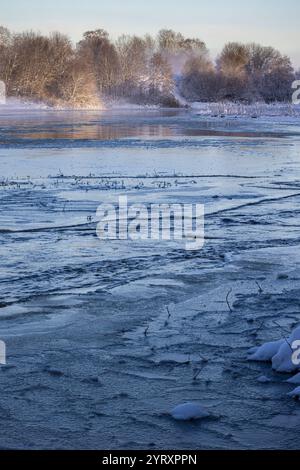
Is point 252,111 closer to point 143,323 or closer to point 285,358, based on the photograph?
point 143,323

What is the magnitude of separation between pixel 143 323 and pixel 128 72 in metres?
100

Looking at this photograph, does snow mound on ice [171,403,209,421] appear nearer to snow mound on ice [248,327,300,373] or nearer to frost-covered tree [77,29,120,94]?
snow mound on ice [248,327,300,373]

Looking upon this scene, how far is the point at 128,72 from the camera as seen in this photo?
103 m

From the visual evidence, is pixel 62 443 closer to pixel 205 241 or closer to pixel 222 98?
pixel 205 241

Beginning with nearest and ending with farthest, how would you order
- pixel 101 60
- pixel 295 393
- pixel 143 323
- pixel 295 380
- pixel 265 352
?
pixel 295 393 → pixel 295 380 → pixel 265 352 → pixel 143 323 → pixel 101 60

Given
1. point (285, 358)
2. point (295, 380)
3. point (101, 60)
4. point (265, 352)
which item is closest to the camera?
point (295, 380)

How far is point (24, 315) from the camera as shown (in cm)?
559

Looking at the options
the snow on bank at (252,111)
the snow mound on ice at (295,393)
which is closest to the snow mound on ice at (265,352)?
the snow mound on ice at (295,393)

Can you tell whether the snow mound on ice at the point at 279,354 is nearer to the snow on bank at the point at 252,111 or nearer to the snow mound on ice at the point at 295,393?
the snow mound on ice at the point at 295,393

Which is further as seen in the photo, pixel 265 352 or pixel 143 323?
pixel 143 323

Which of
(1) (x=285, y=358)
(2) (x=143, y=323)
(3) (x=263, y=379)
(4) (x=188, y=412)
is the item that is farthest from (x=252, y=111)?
(4) (x=188, y=412)

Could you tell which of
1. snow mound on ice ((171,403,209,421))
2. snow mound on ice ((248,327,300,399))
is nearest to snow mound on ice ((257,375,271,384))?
snow mound on ice ((248,327,300,399))

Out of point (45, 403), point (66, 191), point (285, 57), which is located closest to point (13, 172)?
point (66, 191)

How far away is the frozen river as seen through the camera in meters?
3.80
